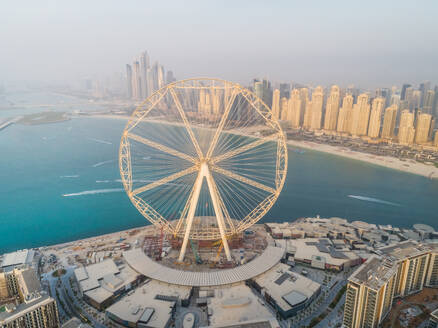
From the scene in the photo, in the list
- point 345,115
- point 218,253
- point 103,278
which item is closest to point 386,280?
point 218,253

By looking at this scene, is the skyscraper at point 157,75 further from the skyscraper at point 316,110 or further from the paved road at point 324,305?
the paved road at point 324,305

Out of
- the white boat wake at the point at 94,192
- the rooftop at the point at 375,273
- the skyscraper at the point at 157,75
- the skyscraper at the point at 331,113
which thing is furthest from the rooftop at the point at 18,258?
the skyscraper at the point at 157,75

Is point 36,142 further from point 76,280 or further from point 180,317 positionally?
point 180,317

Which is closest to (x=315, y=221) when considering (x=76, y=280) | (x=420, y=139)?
(x=76, y=280)

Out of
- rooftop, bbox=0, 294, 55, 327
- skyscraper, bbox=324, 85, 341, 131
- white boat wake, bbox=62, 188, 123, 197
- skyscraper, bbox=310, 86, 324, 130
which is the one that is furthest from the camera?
skyscraper, bbox=310, 86, 324, 130

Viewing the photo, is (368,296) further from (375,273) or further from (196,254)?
(196,254)

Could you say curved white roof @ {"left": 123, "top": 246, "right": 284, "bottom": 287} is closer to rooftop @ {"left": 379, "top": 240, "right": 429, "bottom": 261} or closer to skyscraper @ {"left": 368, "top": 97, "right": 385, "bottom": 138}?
rooftop @ {"left": 379, "top": 240, "right": 429, "bottom": 261}

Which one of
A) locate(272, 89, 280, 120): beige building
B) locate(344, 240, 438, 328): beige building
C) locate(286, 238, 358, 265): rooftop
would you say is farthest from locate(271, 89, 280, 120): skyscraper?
locate(344, 240, 438, 328): beige building
